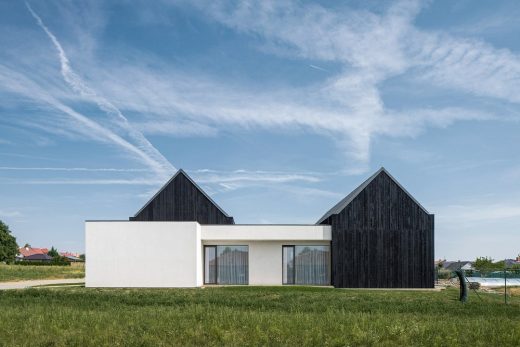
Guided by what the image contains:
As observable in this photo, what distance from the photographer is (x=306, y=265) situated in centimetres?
2889

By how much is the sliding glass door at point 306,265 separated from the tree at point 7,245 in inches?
2431

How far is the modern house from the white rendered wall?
5cm

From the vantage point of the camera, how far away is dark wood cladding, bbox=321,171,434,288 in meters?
27.7

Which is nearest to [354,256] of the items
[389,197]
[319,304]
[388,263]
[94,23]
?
[388,263]

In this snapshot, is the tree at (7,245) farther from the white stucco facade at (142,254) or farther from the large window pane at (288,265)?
the large window pane at (288,265)

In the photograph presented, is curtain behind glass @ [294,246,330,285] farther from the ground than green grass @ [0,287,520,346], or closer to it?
closer to it

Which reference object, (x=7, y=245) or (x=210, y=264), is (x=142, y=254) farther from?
(x=7, y=245)

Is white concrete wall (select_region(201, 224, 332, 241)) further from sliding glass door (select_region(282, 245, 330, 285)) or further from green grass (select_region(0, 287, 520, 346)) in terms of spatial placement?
green grass (select_region(0, 287, 520, 346))

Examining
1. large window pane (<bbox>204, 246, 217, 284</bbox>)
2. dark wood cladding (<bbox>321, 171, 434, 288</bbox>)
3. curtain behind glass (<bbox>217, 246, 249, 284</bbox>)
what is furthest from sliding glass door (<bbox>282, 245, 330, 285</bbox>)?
large window pane (<bbox>204, 246, 217, 284</bbox>)

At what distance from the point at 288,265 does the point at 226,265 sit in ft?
10.4

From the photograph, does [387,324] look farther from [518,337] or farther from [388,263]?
[388,263]

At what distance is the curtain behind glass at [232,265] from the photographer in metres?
28.8

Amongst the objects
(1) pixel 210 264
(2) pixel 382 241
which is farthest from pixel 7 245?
(2) pixel 382 241

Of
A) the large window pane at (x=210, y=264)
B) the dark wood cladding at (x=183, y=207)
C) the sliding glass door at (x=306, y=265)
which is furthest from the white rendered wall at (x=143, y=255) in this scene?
the sliding glass door at (x=306, y=265)
